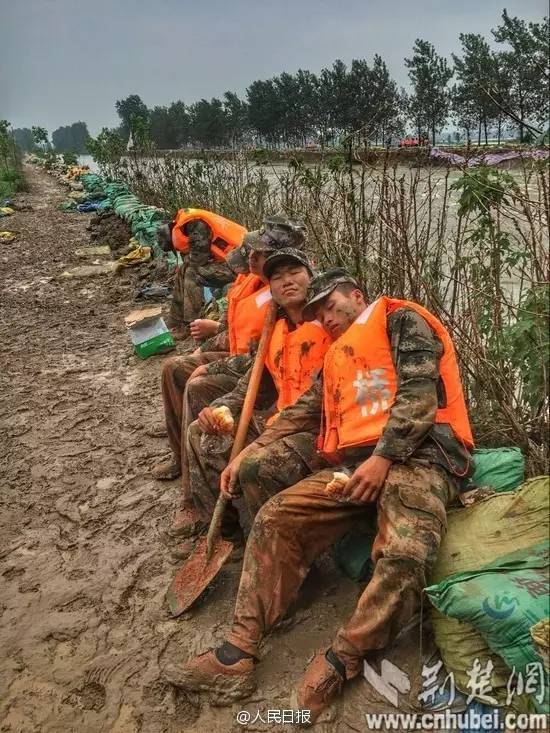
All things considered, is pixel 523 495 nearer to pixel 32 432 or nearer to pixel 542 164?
pixel 542 164

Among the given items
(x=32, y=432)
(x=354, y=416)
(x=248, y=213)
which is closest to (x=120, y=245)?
(x=248, y=213)

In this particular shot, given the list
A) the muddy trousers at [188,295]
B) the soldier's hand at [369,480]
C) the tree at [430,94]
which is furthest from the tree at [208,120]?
the soldier's hand at [369,480]

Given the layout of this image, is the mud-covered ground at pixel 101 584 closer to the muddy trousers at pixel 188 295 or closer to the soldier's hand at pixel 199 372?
the muddy trousers at pixel 188 295

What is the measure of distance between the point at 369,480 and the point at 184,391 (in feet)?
4.96

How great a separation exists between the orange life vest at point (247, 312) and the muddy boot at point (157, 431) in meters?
1.00

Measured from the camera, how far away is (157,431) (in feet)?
13.6

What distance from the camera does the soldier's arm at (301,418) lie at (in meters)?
2.50

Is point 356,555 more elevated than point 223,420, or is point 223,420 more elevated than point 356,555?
point 223,420

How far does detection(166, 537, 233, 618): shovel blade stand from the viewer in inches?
96.0

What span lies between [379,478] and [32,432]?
3.12 meters

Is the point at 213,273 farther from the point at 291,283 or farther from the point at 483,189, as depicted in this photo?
the point at 483,189

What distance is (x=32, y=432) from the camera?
4.27 m

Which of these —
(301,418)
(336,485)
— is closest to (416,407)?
(336,485)

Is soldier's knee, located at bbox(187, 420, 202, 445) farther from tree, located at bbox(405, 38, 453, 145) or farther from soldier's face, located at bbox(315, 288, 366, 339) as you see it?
tree, located at bbox(405, 38, 453, 145)
